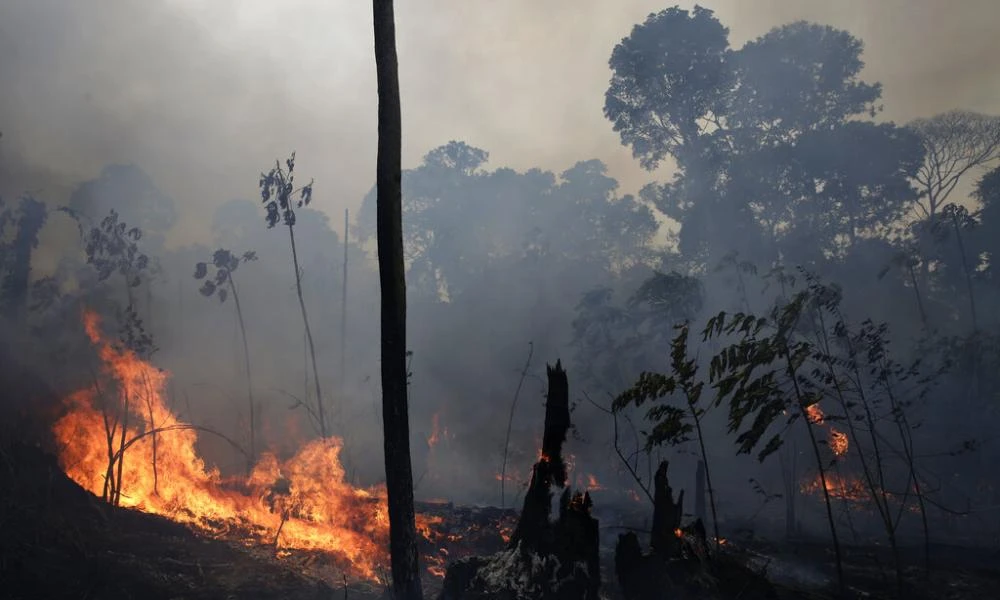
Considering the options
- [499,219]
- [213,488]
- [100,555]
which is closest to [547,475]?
[100,555]

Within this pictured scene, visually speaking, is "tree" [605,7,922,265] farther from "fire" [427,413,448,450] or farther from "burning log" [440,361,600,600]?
"burning log" [440,361,600,600]

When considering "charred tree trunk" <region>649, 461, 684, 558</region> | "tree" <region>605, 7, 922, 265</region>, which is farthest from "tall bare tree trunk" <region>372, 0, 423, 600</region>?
"tree" <region>605, 7, 922, 265</region>

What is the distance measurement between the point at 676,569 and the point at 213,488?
60.0ft

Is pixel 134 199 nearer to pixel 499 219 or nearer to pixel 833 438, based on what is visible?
pixel 499 219

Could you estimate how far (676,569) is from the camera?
904 centimetres

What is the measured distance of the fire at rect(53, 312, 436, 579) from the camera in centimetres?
1780

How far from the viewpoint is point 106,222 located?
26.6 m

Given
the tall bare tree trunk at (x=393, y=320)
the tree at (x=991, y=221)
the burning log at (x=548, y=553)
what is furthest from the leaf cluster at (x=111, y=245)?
the tree at (x=991, y=221)

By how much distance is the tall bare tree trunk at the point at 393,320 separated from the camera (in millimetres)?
9492

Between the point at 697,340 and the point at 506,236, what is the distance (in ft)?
107

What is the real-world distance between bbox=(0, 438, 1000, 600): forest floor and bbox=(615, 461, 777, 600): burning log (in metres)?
1.07

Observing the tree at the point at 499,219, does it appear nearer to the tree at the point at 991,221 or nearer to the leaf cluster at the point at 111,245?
the tree at the point at 991,221

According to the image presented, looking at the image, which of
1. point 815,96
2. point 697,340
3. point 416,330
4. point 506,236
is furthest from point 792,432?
point 506,236

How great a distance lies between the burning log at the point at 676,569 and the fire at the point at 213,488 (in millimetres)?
8901
